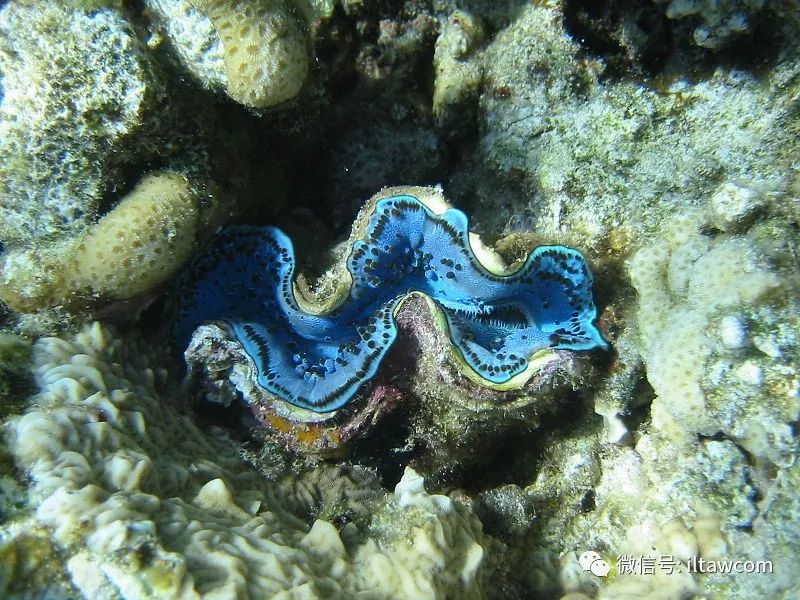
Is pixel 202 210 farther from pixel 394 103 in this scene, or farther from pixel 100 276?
pixel 394 103

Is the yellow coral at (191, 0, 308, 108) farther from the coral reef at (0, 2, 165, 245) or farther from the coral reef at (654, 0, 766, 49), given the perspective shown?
the coral reef at (654, 0, 766, 49)

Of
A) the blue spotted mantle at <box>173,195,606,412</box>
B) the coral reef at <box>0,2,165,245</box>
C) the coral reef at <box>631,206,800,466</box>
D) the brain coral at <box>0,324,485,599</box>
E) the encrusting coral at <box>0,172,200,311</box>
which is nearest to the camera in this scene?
the brain coral at <box>0,324,485,599</box>

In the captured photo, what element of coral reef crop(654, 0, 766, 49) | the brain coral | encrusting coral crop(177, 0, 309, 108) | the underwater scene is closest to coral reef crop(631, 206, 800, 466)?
the underwater scene

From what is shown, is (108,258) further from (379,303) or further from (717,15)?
(717,15)

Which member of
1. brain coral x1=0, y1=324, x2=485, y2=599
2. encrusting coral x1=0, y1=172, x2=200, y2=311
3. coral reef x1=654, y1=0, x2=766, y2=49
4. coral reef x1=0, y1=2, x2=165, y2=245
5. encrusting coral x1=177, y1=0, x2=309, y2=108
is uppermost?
coral reef x1=654, y1=0, x2=766, y2=49

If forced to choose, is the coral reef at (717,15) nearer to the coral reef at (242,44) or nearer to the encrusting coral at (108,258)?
the coral reef at (242,44)

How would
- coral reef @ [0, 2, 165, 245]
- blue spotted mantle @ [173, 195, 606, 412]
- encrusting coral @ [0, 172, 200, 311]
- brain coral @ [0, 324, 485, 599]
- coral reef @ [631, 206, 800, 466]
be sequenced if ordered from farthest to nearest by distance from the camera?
blue spotted mantle @ [173, 195, 606, 412] → encrusting coral @ [0, 172, 200, 311] → coral reef @ [0, 2, 165, 245] → coral reef @ [631, 206, 800, 466] → brain coral @ [0, 324, 485, 599]

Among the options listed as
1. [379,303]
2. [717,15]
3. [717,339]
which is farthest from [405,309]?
[717,15]
